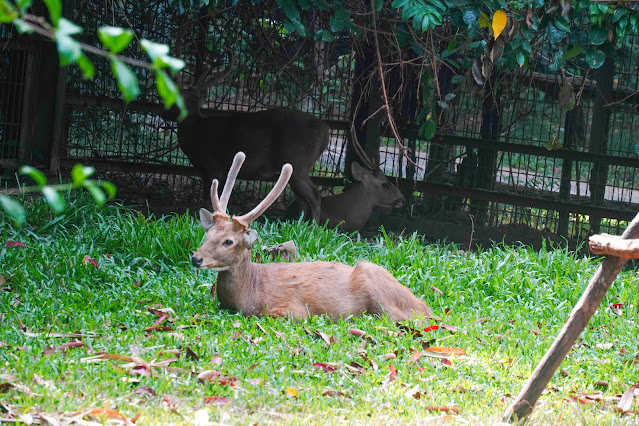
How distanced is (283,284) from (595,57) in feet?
11.9

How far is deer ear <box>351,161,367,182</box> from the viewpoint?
364 inches

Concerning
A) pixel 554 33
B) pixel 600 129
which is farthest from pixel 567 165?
pixel 554 33

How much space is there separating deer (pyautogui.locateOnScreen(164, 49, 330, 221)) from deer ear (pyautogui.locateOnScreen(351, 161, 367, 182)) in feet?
1.40

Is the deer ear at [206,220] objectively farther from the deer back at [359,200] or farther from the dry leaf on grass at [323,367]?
the deer back at [359,200]

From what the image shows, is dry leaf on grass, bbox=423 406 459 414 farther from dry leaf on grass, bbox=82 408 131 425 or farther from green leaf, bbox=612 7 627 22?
green leaf, bbox=612 7 627 22

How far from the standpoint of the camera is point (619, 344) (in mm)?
5141

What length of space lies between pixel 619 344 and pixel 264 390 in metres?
2.53

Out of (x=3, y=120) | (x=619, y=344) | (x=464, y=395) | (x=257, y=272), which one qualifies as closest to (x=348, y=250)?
(x=257, y=272)

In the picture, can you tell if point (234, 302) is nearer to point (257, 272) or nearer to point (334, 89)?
point (257, 272)

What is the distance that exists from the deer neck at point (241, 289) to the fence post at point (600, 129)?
5.07m

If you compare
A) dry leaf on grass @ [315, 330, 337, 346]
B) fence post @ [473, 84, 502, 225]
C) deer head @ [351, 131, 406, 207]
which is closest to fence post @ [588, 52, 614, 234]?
fence post @ [473, 84, 502, 225]

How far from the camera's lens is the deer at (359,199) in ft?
30.1

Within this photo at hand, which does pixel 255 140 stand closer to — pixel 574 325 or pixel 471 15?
pixel 471 15

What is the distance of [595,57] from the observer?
23.2ft
